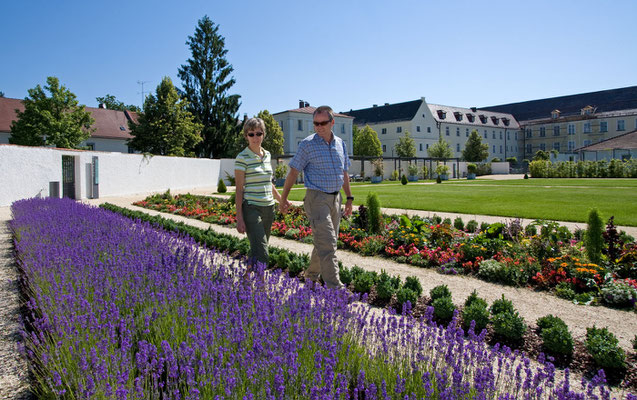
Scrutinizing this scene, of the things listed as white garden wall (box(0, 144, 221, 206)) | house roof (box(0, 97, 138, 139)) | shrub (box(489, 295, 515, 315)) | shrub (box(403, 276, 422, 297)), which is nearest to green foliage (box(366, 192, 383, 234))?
shrub (box(403, 276, 422, 297))

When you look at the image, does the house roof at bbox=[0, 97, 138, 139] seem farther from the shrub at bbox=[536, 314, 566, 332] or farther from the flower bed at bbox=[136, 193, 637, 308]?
the shrub at bbox=[536, 314, 566, 332]

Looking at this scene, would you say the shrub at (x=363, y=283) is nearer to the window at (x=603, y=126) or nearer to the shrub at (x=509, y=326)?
the shrub at (x=509, y=326)

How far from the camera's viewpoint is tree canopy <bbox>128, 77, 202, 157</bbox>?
36.2 m

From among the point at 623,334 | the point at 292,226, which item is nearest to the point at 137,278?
the point at 623,334

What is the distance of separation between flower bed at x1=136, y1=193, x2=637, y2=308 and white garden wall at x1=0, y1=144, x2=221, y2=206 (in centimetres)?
1352

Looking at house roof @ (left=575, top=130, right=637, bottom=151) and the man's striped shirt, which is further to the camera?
house roof @ (left=575, top=130, right=637, bottom=151)

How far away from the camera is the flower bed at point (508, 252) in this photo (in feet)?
16.1

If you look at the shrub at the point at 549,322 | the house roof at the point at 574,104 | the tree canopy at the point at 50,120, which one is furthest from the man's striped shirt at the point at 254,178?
the house roof at the point at 574,104

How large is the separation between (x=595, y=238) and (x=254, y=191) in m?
4.41

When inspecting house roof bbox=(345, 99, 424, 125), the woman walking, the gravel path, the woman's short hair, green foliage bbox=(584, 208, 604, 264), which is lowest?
the gravel path

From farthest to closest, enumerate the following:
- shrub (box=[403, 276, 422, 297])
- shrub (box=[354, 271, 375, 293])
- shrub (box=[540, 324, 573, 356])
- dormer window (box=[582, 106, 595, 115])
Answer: dormer window (box=[582, 106, 595, 115]) → shrub (box=[354, 271, 375, 293]) → shrub (box=[403, 276, 422, 297]) → shrub (box=[540, 324, 573, 356])

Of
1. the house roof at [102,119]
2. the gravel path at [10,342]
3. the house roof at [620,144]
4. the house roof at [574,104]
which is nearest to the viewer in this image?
the gravel path at [10,342]

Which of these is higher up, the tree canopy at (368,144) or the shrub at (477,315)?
the tree canopy at (368,144)

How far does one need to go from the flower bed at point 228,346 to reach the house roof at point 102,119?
42.5 m
